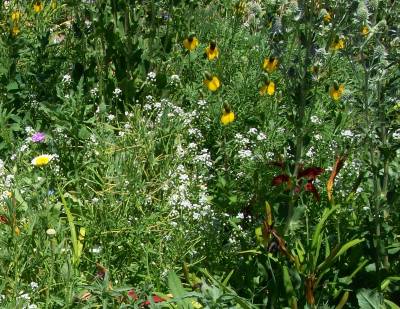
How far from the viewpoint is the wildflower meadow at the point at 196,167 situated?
8.60 feet

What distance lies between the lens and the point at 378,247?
2.62 m

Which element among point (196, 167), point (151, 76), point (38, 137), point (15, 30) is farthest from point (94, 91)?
point (196, 167)

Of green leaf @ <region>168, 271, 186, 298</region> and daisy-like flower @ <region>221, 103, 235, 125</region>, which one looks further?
daisy-like flower @ <region>221, 103, 235, 125</region>

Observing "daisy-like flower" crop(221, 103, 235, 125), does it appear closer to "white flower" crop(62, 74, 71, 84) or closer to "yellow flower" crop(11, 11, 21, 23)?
"white flower" crop(62, 74, 71, 84)

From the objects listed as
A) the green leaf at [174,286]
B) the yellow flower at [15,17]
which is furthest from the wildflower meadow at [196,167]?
the yellow flower at [15,17]

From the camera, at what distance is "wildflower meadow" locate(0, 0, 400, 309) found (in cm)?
262

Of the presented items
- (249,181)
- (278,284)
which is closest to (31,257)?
(278,284)

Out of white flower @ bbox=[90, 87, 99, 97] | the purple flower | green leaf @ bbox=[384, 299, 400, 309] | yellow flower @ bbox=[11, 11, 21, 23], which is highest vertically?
yellow flower @ bbox=[11, 11, 21, 23]

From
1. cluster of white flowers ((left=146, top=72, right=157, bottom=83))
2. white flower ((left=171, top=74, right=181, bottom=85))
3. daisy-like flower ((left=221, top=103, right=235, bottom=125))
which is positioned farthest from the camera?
white flower ((left=171, top=74, right=181, bottom=85))

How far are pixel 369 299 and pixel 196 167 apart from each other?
139 centimetres

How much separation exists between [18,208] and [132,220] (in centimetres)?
54

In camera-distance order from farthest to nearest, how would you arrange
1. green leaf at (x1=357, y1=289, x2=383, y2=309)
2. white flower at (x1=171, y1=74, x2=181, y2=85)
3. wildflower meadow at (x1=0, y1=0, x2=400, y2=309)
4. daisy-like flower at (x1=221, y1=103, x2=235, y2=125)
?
white flower at (x1=171, y1=74, x2=181, y2=85), daisy-like flower at (x1=221, y1=103, x2=235, y2=125), wildflower meadow at (x1=0, y1=0, x2=400, y2=309), green leaf at (x1=357, y1=289, x2=383, y2=309)

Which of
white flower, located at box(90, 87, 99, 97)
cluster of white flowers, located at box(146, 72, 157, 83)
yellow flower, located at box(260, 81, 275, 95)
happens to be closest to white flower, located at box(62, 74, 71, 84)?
white flower, located at box(90, 87, 99, 97)

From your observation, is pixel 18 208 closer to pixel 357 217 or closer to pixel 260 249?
pixel 260 249
